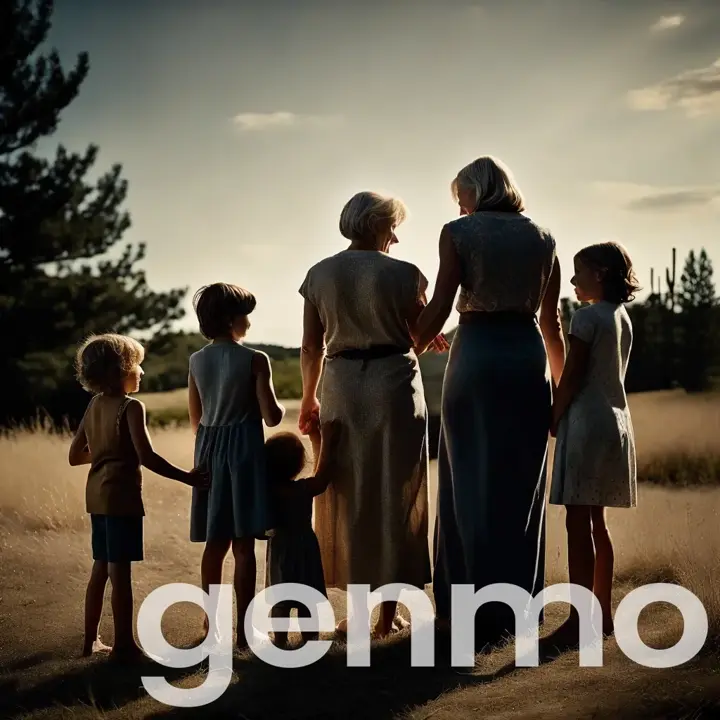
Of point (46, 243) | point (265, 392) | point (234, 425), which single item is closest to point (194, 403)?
point (234, 425)

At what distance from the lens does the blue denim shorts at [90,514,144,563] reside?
14.7ft

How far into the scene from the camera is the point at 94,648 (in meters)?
4.73

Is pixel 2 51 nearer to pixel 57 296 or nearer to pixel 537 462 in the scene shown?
→ pixel 57 296

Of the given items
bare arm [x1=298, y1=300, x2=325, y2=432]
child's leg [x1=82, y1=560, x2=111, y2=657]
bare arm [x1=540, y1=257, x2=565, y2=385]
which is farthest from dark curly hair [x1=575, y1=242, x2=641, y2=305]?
child's leg [x1=82, y1=560, x2=111, y2=657]

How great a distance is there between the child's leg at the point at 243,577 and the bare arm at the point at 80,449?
776 mm

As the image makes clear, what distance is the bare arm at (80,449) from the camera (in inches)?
183

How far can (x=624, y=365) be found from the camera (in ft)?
15.0

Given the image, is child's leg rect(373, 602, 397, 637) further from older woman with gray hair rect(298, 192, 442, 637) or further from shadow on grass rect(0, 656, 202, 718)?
shadow on grass rect(0, 656, 202, 718)

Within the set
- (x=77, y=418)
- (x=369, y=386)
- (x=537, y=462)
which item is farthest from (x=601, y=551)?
(x=77, y=418)

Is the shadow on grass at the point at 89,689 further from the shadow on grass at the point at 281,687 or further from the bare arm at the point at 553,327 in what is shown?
the bare arm at the point at 553,327

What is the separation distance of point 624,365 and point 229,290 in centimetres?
173

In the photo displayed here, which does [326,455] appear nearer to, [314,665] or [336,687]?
[314,665]

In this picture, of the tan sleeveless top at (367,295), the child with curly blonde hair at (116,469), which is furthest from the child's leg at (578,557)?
the child with curly blonde hair at (116,469)

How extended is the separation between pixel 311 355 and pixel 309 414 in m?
0.27
